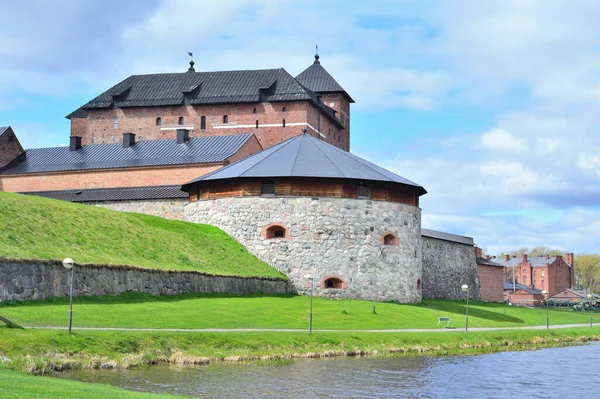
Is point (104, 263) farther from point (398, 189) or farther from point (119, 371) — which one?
point (398, 189)

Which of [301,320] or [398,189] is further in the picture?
[398,189]

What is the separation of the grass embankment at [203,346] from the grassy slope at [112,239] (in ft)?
18.6

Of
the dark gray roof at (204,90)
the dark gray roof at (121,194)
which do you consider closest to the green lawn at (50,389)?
the dark gray roof at (121,194)

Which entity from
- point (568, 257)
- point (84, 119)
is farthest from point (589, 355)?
point (568, 257)

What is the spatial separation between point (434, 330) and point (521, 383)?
9.37 m

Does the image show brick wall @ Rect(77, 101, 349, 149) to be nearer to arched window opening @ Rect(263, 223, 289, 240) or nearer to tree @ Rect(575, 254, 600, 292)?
arched window opening @ Rect(263, 223, 289, 240)

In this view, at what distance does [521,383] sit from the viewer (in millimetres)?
19062

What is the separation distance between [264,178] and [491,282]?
1073 inches

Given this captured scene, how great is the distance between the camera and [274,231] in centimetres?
3691

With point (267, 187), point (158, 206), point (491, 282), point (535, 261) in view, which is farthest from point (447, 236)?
point (535, 261)

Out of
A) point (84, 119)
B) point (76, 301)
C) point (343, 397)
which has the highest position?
point (84, 119)

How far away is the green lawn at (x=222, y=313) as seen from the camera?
21.4m

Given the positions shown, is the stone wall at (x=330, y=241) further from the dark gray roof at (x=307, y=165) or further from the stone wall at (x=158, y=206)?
the stone wall at (x=158, y=206)

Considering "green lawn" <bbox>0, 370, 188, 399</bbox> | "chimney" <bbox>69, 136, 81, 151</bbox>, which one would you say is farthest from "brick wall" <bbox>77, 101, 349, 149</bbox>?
"green lawn" <bbox>0, 370, 188, 399</bbox>
